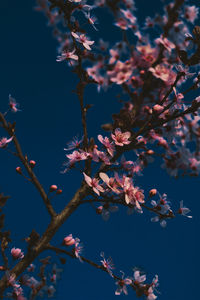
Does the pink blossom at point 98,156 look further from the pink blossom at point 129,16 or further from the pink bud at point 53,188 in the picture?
the pink blossom at point 129,16

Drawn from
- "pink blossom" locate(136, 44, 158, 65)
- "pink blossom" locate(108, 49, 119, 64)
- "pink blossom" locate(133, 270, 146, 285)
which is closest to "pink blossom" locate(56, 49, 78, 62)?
"pink blossom" locate(108, 49, 119, 64)

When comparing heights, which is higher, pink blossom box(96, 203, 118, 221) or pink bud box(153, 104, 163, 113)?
pink bud box(153, 104, 163, 113)

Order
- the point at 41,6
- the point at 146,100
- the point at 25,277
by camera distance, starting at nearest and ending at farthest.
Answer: the point at 146,100
the point at 25,277
the point at 41,6

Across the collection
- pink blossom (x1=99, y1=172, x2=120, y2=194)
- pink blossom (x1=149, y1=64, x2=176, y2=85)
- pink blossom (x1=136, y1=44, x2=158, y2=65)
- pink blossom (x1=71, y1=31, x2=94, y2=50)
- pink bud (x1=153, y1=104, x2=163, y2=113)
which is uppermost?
pink blossom (x1=71, y1=31, x2=94, y2=50)

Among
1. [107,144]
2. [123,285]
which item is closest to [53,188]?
[107,144]

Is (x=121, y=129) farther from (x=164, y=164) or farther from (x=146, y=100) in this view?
(x=164, y=164)

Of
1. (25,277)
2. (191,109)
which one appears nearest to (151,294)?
(25,277)

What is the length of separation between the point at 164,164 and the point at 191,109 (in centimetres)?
82

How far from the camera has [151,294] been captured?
3.33 meters

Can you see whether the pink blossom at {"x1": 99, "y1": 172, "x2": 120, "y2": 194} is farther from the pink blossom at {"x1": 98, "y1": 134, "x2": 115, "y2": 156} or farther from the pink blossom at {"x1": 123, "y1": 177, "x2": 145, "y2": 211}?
the pink blossom at {"x1": 98, "y1": 134, "x2": 115, "y2": 156}

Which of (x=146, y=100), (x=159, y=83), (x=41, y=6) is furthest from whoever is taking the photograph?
(x=41, y=6)

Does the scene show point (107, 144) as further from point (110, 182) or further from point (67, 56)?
point (67, 56)

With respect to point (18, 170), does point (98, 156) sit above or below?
below

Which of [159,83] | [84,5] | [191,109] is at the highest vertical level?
[84,5]
